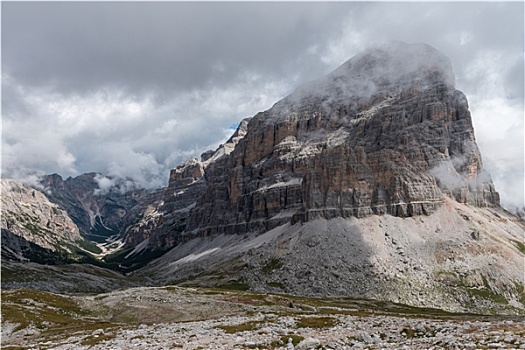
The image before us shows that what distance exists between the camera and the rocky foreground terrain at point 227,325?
3638cm

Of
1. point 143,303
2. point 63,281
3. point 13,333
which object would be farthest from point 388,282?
point 63,281

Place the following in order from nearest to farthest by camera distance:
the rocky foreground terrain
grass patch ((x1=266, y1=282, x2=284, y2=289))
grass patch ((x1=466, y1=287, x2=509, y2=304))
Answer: the rocky foreground terrain, grass patch ((x1=466, y1=287, x2=509, y2=304)), grass patch ((x1=266, y1=282, x2=284, y2=289))

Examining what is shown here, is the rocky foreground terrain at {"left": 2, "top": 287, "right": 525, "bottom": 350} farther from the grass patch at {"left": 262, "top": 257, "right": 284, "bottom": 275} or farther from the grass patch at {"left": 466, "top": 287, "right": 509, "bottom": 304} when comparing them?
the grass patch at {"left": 262, "top": 257, "right": 284, "bottom": 275}

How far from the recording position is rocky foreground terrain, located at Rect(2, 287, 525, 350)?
36.4m

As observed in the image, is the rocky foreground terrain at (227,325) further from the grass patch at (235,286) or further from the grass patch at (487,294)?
the grass patch at (235,286)

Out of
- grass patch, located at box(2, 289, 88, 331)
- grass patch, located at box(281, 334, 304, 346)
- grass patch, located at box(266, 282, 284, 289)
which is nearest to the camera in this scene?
grass patch, located at box(281, 334, 304, 346)

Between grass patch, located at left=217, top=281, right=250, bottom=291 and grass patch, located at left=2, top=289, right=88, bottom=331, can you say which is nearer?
grass patch, located at left=2, top=289, right=88, bottom=331

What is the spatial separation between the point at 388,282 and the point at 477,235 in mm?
53236

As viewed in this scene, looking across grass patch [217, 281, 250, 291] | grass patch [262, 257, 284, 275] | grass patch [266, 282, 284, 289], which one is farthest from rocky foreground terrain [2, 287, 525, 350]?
grass patch [262, 257, 284, 275]

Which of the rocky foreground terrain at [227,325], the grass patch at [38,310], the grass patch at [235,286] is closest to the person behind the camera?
the rocky foreground terrain at [227,325]

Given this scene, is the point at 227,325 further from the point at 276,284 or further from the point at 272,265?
the point at 272,265

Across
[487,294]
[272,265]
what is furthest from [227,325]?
[272,265]

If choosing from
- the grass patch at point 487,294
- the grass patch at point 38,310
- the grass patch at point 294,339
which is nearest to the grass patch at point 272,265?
the grass patch at point 487,294

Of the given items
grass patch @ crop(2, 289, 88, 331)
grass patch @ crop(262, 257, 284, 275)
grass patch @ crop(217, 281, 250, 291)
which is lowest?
grass patch @ crop(2, 289, 88, 331)
